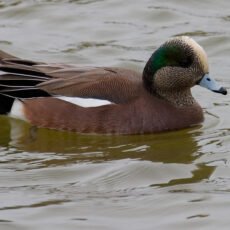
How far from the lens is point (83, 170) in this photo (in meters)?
8.38

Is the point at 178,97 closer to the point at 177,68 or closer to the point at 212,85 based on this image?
the point at 177,68

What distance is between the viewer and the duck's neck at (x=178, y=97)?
9586 mm

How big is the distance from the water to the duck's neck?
25 cm

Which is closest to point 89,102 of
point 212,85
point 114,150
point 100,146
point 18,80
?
point 100,146

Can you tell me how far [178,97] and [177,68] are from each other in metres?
0.28

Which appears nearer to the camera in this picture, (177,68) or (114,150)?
(114,150)

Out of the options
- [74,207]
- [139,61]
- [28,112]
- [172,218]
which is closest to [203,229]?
[172,218]

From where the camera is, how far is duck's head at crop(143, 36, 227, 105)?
9383mm

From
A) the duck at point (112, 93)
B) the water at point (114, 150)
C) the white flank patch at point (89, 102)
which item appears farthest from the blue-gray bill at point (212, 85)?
the white flank patch at point (89, 102)

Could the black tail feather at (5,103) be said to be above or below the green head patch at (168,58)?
below

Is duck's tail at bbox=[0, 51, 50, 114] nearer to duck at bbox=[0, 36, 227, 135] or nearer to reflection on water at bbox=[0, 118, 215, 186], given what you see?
duck at bbox=[0, 36, 227, 135]

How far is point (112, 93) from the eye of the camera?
9.30m

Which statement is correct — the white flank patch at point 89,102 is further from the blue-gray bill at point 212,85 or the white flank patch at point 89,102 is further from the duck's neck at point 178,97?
the blue-gray bill at point 212,85

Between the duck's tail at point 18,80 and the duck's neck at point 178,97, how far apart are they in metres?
1.04
